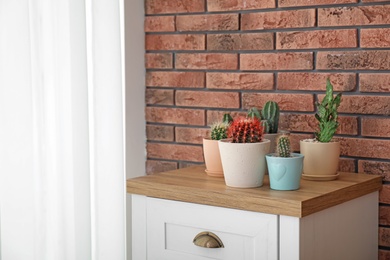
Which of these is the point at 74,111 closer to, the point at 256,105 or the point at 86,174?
the point at 86,174

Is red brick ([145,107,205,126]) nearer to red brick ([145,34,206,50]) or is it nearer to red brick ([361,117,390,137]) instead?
red brick ([145,34,206,50])

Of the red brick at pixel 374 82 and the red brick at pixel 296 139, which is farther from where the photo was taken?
the red brick at pixel 296 139

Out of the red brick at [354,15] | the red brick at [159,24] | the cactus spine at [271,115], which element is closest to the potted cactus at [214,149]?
the cactus spine at [271,115]

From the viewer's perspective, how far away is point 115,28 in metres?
2.40

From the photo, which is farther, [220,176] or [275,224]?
[220,176]

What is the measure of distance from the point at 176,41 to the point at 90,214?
25.6 inches

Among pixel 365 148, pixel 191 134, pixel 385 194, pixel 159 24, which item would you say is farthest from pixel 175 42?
pixel 385 194

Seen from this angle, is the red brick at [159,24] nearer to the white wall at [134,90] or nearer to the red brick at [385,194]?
the white wall at [134,90]

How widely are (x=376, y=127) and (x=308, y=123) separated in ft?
0.71

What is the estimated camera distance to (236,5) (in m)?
2.36

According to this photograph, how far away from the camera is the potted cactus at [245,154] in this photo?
1.92 m

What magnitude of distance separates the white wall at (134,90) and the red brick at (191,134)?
0.48 ft

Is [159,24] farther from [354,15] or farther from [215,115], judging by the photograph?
[354,15]

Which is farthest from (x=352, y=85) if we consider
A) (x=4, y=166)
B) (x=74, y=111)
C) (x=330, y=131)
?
(x=4, y=166)
